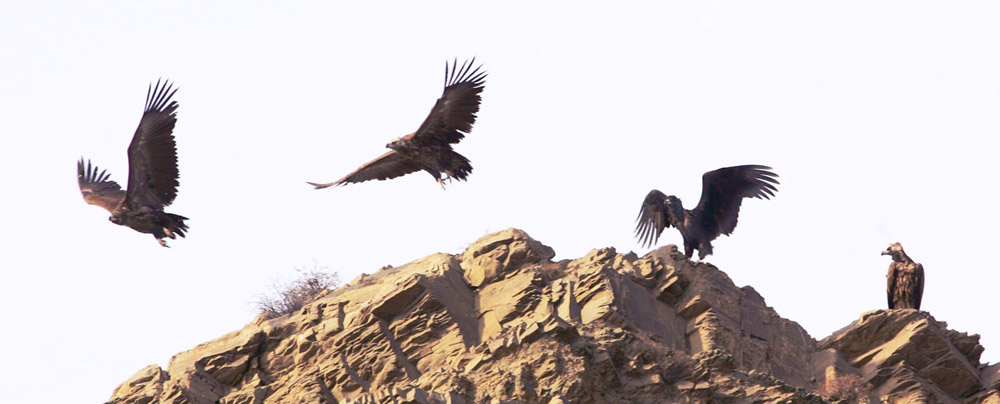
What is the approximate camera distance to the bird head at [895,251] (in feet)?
78.8

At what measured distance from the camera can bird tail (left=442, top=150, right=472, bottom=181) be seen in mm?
Answer: 24109

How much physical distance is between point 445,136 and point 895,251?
25.9 feet

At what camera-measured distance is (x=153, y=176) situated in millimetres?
24516

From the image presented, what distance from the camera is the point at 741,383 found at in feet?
62.3

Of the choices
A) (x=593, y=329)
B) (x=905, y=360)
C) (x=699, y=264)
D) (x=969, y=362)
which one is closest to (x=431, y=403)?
(x=593, y=329)

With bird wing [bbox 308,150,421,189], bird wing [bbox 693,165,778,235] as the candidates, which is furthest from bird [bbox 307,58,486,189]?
bird wing [bbox 693,165,778,235]

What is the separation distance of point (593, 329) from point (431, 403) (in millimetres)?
3412

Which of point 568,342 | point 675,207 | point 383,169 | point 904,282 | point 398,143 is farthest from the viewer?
point 383,169

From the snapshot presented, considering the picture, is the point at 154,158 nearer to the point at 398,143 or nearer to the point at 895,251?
the point at 398,143

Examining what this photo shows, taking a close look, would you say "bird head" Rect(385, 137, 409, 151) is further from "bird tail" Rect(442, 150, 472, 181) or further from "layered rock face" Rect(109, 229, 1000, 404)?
"layered rock face" Rect(109, 229, 1000, 404)

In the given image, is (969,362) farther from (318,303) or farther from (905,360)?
(318,303)

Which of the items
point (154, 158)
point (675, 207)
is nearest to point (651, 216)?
point (675, 207)

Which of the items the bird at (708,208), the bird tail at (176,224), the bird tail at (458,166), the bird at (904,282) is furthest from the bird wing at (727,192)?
the bird tail at (176,224)

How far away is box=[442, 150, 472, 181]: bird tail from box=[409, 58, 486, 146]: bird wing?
268 millimetres
